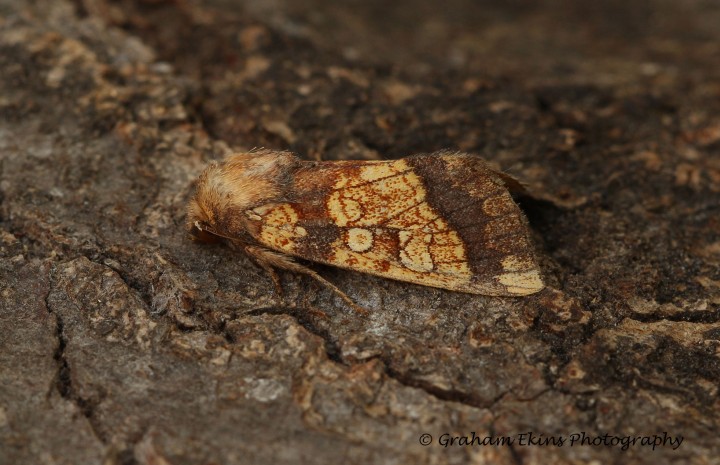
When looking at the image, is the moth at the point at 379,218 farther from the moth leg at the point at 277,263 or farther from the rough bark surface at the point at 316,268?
the rough bark surface at the point at 316,268

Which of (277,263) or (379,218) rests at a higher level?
(379,218)

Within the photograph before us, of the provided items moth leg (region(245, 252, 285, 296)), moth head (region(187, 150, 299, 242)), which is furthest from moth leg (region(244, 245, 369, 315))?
moth head (region(187, 150, 299, 242))

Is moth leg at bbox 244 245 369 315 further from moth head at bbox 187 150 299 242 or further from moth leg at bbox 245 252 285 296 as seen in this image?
moth head at bbox 187 150 299 242

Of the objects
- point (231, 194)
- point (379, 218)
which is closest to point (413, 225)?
point (379, 218)

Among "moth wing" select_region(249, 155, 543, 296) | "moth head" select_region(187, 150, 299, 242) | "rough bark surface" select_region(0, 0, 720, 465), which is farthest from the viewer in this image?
"moth head" select_region(187, 150, 299, 242)

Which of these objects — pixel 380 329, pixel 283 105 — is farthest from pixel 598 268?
pixel 283 105

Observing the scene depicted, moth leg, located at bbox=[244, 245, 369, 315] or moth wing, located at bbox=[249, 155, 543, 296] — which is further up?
moth wing, located at bbox=[249, 155, 543, 296]

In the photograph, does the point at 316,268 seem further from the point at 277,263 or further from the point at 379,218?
the point at 379,218
